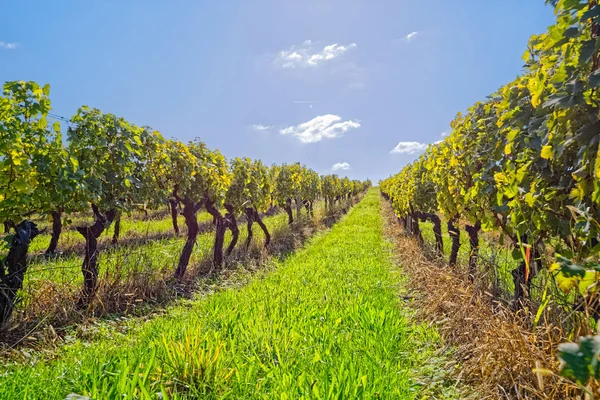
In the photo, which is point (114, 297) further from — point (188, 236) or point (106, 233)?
point (106, 233)

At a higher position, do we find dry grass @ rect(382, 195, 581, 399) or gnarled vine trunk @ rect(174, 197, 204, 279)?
gnarled vine trunk @ rect(174, 197, 204, 279)

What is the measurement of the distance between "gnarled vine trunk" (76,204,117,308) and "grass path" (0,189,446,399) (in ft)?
3.40

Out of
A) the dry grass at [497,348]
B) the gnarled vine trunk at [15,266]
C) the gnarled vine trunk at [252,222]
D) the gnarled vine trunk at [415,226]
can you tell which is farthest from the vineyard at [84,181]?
the gnarled vine trunk at [415,226]

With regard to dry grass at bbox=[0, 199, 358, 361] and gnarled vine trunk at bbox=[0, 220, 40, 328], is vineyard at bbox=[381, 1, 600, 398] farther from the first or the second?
gnarled vine trunk at bbox=[0, 220, 40, 328]

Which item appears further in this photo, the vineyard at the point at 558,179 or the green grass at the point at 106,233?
the green grass at the point at 106,233

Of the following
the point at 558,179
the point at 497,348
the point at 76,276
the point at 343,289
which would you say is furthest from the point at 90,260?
the point at 558,179

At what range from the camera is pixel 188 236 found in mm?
9703

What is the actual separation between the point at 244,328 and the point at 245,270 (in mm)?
4683

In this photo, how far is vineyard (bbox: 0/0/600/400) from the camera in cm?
249

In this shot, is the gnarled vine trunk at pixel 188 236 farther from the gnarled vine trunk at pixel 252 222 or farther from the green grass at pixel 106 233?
the gnarled vine trunk at pixel 252 222

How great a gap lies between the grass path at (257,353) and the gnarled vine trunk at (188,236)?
5.60 ft

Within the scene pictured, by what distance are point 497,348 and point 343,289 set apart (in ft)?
13.2

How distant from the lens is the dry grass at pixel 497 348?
275cm

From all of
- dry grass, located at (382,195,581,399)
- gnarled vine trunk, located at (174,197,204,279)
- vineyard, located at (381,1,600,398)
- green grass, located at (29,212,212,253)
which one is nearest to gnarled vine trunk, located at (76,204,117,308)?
gnarled vine trunk, located at (174,197,204,279)
